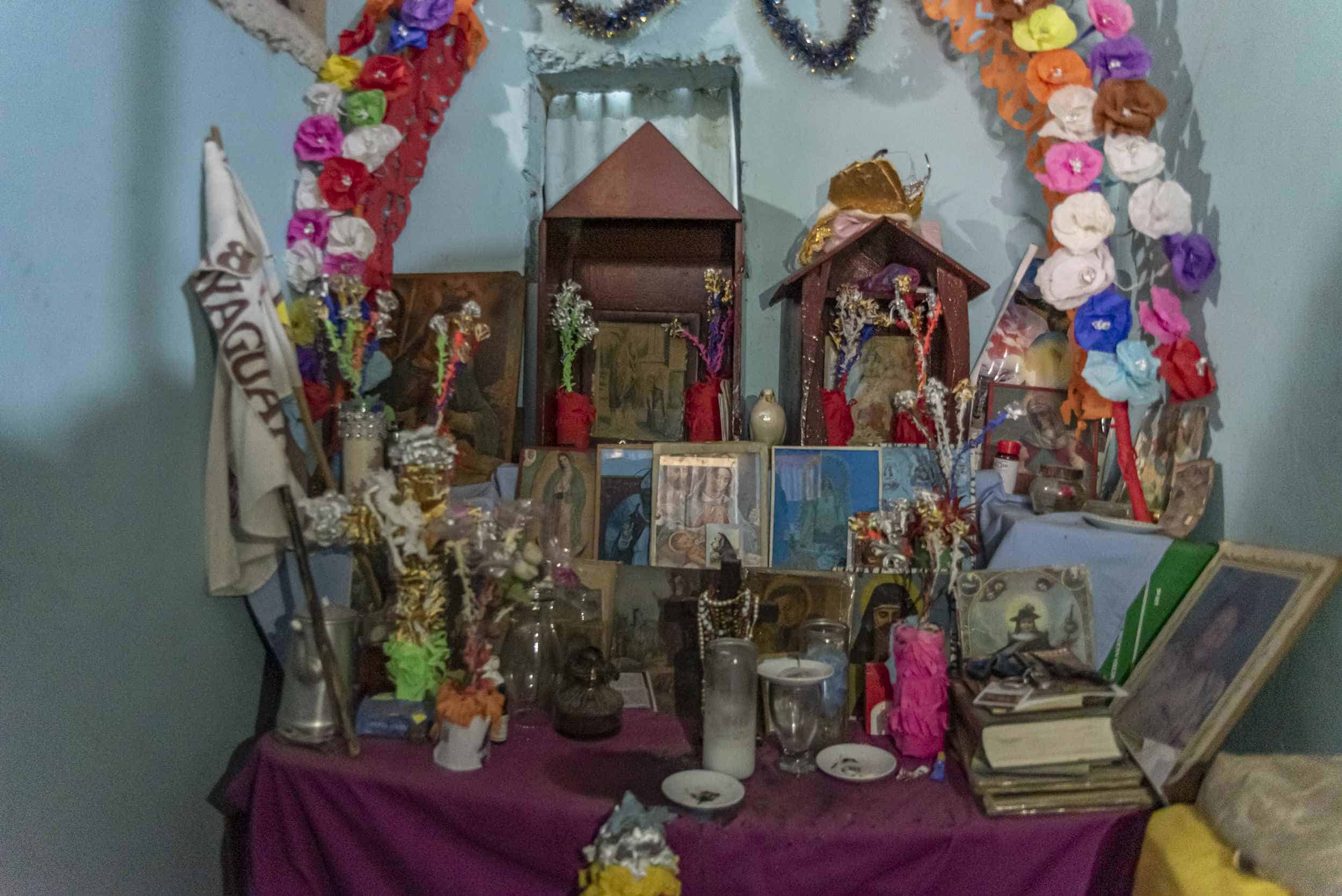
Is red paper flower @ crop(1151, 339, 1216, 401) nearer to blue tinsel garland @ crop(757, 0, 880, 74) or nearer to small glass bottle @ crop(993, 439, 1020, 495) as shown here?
small glass bottle @ crop(993, 439, 1020, 495)

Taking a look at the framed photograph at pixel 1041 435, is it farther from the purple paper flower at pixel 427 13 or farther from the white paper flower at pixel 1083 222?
the purple paper flower at pixel 427 13

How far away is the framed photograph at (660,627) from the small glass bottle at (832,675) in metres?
0.23

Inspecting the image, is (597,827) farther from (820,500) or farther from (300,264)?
(300,264)

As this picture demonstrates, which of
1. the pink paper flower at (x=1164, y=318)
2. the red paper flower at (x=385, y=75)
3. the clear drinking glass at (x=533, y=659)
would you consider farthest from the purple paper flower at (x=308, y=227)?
the pink paper flower at (x=1164, y=318)

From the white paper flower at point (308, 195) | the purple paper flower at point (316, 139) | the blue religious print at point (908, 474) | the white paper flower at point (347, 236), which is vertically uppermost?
the purple paper flower at point (316, 139)

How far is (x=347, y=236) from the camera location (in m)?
2.07

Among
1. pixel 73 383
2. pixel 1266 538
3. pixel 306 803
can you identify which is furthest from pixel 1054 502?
pixel 73 383

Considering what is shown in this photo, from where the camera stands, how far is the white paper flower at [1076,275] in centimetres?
187

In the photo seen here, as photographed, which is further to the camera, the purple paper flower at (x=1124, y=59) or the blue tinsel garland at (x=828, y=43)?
the blue tinsel garland at (x=828, y=43)

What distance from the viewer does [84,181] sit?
1.43 metres

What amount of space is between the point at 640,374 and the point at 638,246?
1.09 feet

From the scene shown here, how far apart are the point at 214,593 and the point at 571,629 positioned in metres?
0.68

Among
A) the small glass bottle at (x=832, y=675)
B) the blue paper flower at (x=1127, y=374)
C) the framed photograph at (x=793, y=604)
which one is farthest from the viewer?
the blue paper flower at (x=1127, y=374)

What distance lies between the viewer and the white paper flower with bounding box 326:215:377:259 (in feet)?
6.76
